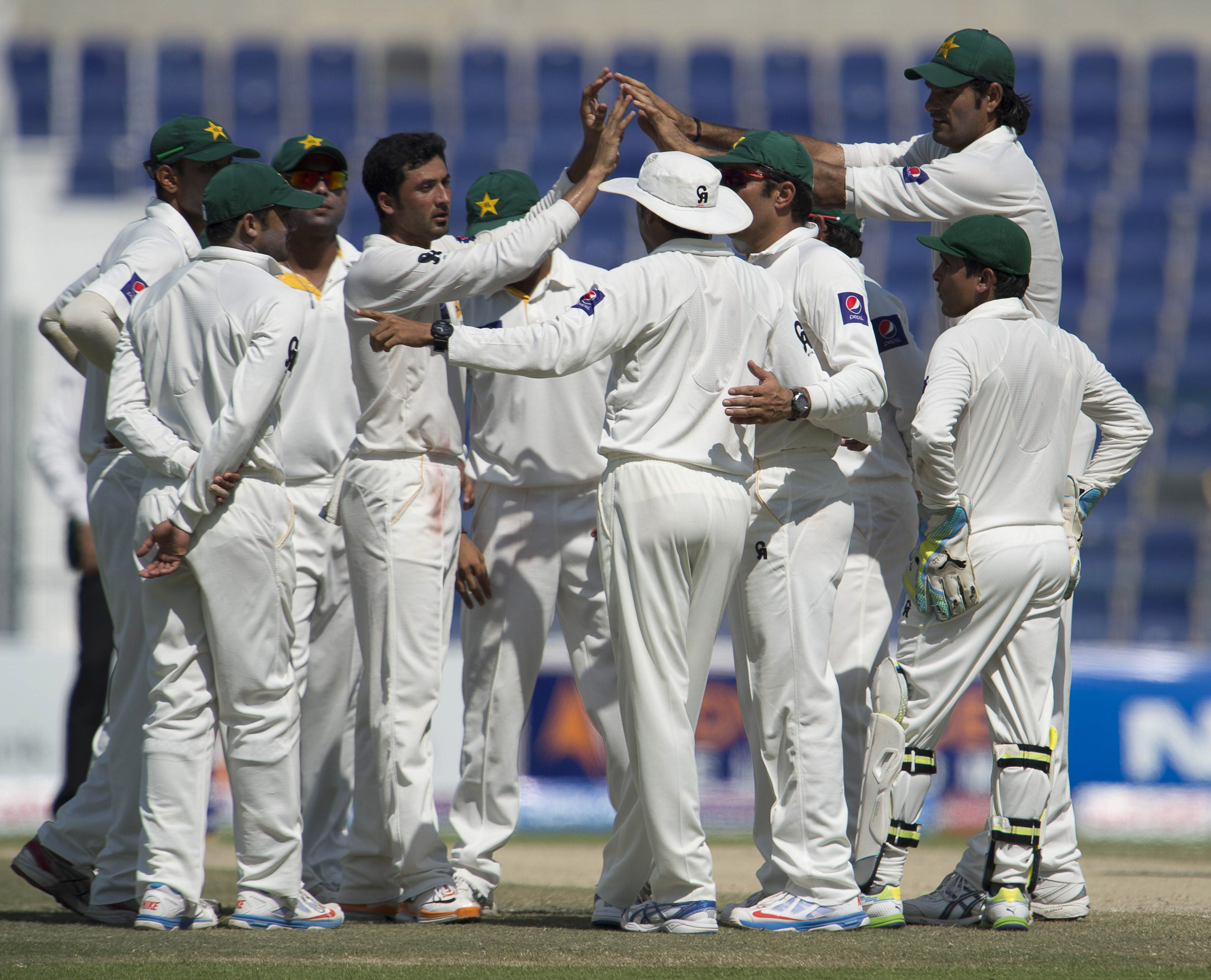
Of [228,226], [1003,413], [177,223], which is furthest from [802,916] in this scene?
[177,223]

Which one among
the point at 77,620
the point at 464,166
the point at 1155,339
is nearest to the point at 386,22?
the point at 464,166

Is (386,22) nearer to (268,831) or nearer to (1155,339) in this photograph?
(1155,339)

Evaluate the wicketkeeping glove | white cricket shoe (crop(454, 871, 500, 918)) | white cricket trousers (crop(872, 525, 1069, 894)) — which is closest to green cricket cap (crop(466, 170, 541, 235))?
the wicketkeeping glove

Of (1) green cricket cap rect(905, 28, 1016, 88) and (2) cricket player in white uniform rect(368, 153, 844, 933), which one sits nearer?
(2) cricket player in white uniform rect(368, 153, 844, 933)

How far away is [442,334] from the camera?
4.07m

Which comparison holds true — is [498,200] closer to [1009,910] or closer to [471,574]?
[471,574]

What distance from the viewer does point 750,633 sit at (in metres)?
4.37

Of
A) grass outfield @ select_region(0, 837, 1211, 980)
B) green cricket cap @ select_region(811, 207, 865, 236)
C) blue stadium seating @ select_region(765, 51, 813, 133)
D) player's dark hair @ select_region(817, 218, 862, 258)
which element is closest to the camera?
grass outfield @ select_region(0, 837, 1211, 980)

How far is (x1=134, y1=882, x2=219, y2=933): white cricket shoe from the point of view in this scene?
4.19m

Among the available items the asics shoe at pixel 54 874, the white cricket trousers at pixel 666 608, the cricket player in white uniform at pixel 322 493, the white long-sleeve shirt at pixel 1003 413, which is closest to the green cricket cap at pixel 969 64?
the white long-sleeve shirt at pixel 1003 413

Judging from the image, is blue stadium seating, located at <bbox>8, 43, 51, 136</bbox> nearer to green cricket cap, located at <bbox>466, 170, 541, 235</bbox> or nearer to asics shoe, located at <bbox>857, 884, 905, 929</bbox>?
green cricket cap, located at <bbox>466, 170, 541, 235</bbox>

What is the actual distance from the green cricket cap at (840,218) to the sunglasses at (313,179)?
1824 mm

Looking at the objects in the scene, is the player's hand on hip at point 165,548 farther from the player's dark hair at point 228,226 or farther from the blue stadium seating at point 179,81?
the blue stadium seating at point 179,81

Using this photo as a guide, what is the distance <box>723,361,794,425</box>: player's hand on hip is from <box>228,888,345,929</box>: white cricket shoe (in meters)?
1.98
